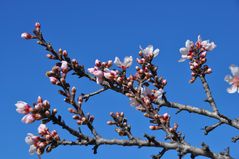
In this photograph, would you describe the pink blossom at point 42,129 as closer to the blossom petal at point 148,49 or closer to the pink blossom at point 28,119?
the pink blossom at point 28,119

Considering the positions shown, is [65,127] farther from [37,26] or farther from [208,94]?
[208,94]

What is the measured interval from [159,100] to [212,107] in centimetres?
87

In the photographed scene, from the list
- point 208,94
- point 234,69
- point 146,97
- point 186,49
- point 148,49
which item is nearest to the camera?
point 146,97

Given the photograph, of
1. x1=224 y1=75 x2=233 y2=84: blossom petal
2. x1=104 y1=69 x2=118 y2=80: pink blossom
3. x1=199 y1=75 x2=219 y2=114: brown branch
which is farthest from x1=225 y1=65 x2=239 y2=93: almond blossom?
x1=104 y1=69 x2=118 y2=80: pink blossom

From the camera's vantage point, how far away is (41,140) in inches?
205

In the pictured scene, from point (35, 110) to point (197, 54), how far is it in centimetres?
316

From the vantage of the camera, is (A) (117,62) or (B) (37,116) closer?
(B) (37,116)

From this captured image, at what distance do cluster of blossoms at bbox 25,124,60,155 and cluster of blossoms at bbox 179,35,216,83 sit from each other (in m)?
2.80

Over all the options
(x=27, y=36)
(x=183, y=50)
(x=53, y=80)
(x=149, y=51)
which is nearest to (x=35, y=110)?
(x=53, y=80)

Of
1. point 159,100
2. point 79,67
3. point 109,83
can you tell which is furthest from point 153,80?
point 79,67

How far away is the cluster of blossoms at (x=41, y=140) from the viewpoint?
5082 millimetres

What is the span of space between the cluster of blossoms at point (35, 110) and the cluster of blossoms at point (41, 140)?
16 centimetres

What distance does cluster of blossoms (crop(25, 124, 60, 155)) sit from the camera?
16.7ft

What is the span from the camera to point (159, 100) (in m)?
6.32
